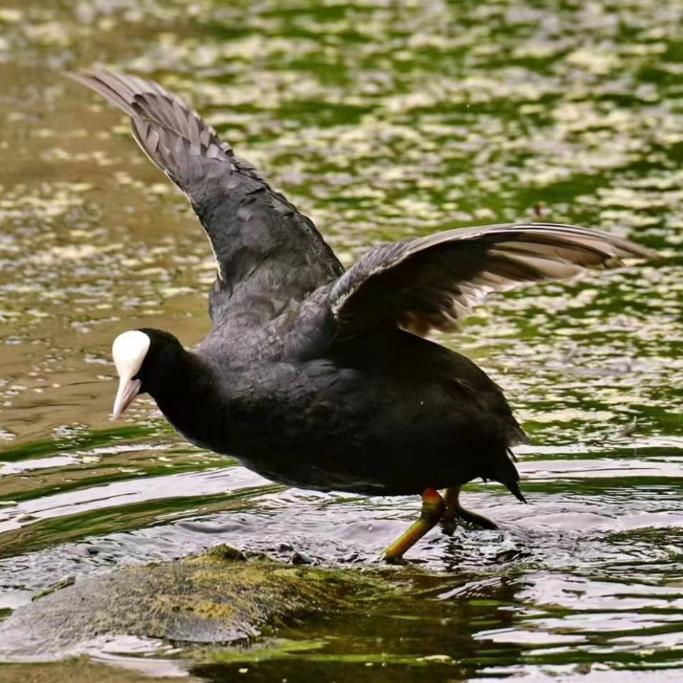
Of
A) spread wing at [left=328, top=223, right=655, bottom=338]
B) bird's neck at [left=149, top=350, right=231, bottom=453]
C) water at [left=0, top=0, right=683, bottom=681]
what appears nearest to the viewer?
spread wing at [left=328, top=223, right=655, bottom=338]

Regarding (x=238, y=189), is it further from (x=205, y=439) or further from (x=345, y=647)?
(x=345, y=647)

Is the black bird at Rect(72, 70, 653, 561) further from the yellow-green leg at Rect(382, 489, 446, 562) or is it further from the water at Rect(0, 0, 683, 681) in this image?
the water at Rect(0, 0, 683, 681)

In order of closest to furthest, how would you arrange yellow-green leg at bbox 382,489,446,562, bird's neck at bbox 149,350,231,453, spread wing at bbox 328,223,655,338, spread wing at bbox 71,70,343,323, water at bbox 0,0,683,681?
spread wing at bbox 328,223,655,338, water at bbox 0,0,683,681, bird's neck at bbox 149,350,231,453, yellow-green leg at bbox 382,489,446,562, spread wing at bbox 71,70,343,323

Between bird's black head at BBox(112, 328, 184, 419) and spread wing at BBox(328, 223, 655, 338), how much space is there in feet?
1.70

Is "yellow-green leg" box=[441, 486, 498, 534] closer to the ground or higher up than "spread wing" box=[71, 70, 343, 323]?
closer to the ground

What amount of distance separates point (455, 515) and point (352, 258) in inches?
114

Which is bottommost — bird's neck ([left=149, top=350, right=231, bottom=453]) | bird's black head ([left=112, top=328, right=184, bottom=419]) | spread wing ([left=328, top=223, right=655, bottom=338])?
bird's neck ([left=149, top=350, right=231, bottom=453])

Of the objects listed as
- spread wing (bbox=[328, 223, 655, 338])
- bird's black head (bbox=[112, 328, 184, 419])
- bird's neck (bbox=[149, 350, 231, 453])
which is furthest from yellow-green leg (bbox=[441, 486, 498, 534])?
bird's black head (bbox=[112, 328, 184, 419])

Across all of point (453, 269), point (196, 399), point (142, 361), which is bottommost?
point (196, 399)

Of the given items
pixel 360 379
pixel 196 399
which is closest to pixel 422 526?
pixel 360 379

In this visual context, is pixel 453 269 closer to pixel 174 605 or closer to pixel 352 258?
pixel 174 605

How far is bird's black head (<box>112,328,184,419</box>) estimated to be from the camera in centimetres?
523

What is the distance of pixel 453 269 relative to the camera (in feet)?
17.0

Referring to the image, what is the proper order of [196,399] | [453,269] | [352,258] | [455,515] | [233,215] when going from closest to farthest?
[453,269], [196,399], [455,515], [233,215], [352,258]
